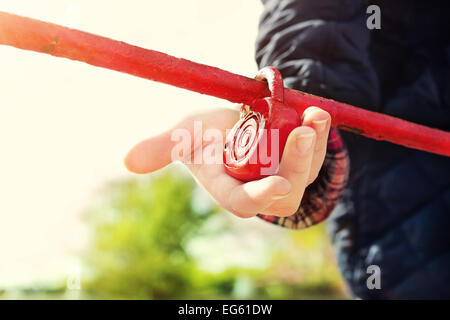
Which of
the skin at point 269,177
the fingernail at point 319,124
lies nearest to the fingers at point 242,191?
the skin at point 269,177

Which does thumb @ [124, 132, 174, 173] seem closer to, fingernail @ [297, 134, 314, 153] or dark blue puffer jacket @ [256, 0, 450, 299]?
fingernail @ [297, 134, 314, 153]

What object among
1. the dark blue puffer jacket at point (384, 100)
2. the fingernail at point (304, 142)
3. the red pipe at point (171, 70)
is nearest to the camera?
the red pipe at point (171, 70)

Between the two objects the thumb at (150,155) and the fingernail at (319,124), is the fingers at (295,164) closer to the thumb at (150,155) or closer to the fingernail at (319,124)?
the fingernail at (319,124)

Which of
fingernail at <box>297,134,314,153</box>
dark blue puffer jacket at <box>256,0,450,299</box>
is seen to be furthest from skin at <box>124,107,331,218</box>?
dark blue puffer jacket at <box>256,0,450,299</box>

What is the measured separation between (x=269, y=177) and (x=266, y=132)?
72 millimetres

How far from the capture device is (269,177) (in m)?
0.68

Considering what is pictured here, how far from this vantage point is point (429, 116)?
4.41 feet

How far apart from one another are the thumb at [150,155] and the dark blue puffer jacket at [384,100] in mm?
500

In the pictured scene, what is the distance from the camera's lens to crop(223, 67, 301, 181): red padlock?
0.70 metres

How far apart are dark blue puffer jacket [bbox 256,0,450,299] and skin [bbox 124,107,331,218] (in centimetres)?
49

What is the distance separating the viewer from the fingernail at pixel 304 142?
688 millimetres

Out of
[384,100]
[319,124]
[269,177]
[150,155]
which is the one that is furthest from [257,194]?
[384,100]

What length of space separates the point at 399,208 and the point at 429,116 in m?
0.29

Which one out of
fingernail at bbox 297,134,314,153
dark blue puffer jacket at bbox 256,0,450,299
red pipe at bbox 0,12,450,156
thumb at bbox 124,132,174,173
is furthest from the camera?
dark blue puffer jacket at bbox 256,0,450,299
